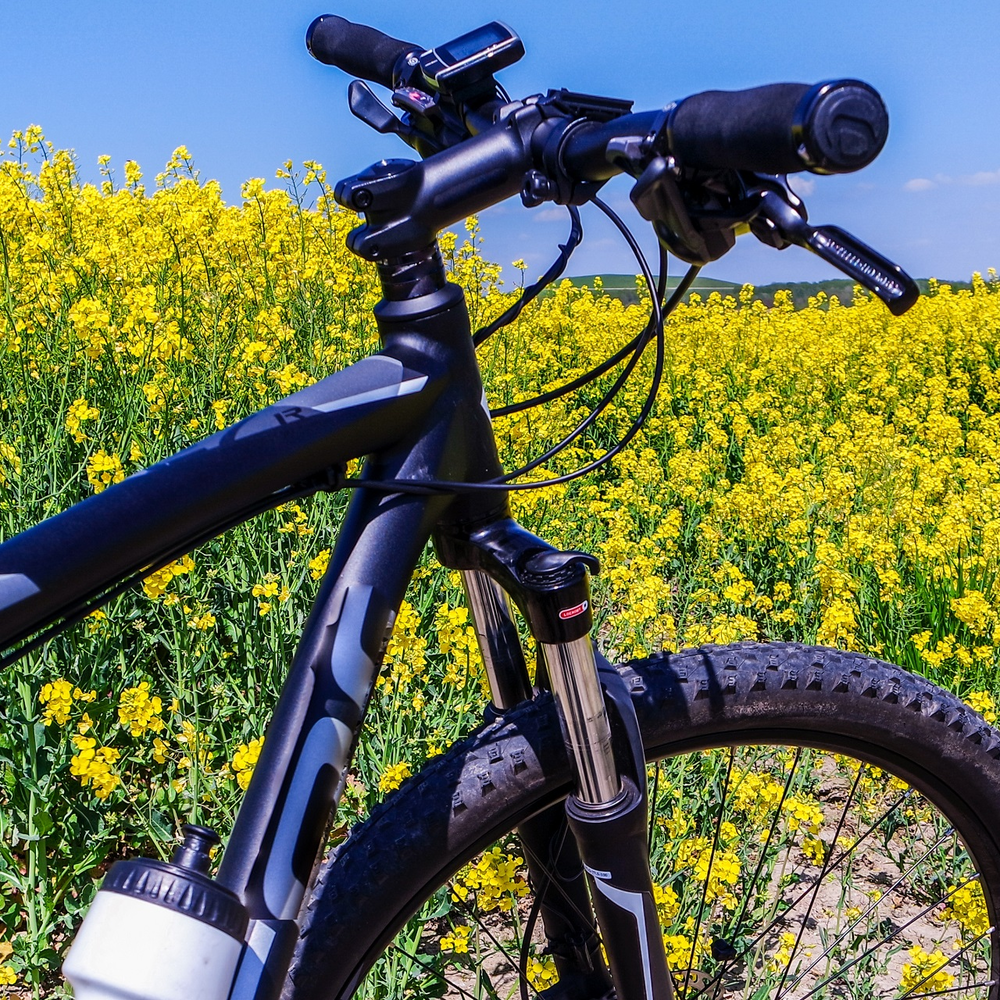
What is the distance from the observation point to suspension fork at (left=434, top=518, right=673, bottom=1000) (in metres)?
1.13

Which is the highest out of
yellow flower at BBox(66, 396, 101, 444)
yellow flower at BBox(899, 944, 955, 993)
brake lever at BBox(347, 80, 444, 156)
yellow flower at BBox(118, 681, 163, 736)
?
yellow flower at BBox(66, 396, 101, 444)

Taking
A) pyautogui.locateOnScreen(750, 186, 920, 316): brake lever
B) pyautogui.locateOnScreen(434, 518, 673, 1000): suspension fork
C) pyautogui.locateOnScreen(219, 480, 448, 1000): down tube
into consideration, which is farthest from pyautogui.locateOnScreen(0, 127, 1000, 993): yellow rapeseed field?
pyautogui.locateOnScreen(750, 186, 920, 316): brake lever

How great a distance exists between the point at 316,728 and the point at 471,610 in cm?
31

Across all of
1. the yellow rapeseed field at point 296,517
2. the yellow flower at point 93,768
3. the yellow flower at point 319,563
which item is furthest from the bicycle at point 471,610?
the yellow flower at point 319,563

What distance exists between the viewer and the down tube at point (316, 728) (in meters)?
1.01

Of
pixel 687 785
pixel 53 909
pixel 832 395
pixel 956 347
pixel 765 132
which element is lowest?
pixel 53 909

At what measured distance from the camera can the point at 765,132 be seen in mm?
777

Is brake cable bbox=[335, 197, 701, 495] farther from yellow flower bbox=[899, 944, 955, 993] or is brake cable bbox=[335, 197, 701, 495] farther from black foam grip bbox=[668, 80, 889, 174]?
yellow flower bbox=[899, 944, 955, 993]

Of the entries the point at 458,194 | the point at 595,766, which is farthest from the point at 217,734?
the point at 458,194

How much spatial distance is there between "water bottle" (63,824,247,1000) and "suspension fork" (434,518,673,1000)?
415mm

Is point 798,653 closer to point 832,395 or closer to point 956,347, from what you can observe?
point 832,395

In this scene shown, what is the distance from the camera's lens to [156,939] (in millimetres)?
883

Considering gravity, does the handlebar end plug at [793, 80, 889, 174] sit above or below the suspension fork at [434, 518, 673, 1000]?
above

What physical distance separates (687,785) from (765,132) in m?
1.86
